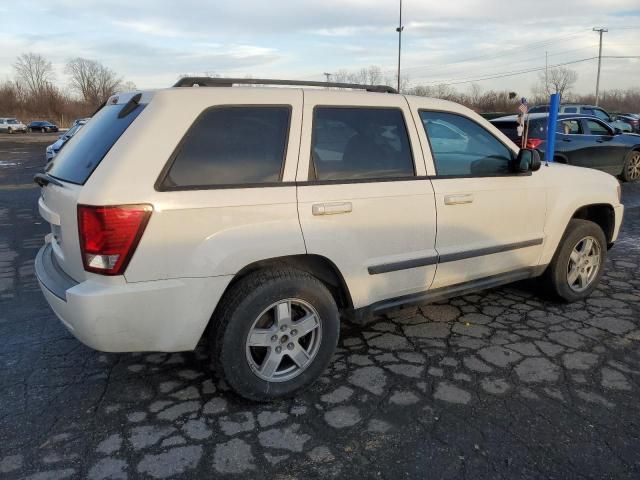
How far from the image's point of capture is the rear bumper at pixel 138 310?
2.52m

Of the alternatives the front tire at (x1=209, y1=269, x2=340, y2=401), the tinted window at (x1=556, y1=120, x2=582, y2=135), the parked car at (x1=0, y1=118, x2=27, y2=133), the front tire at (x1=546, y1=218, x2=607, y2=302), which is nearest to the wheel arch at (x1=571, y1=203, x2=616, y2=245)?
the front tire at (x1=546, y1=218, x2=607, y2=302)

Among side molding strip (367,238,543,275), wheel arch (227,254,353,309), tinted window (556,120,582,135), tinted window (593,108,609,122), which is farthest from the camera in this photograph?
tinted window (593,108,609,122)

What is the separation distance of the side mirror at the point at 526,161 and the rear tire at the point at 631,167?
32.5 feet

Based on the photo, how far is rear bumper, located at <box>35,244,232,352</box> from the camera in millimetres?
2523

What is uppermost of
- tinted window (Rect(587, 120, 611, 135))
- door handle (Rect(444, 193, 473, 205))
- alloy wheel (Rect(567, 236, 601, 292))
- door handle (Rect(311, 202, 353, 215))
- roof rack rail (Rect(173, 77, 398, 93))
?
roof rack rail (Rect(173, 77, 398, 93))

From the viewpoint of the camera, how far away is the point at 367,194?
310cm

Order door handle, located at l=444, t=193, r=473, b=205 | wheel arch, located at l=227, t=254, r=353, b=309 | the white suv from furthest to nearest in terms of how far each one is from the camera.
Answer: door handle, located at l=444, t=193, r=473, b=205 → wheel arch, located at l=227, t=254, r=353, b=309 → the white suv

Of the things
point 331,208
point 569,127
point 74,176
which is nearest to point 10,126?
point 569,127

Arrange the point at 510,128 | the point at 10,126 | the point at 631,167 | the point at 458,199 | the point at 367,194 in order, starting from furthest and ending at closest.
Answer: the point at 10,126, the point at 631,167, the point at 510,128, the point at 458,199, the point at 367,194

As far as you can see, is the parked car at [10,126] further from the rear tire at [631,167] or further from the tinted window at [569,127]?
the rear tire at [631,167]

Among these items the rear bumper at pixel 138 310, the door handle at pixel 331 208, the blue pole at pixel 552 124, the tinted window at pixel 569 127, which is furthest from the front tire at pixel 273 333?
the tinted window at pixel 569 127

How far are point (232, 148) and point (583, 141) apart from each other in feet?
34.4

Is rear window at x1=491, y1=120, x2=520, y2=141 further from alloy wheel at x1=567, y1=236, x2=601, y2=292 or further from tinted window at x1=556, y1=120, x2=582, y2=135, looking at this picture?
alloy wheel at x1=567, y1=236, x2=601, y2=292

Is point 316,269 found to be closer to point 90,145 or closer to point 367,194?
point 367,194
